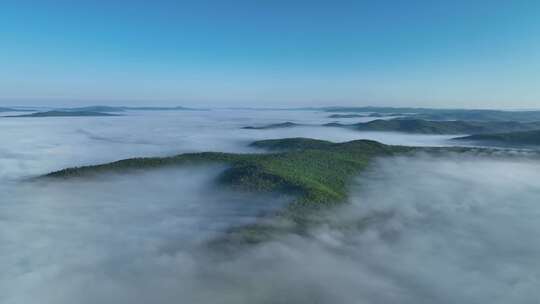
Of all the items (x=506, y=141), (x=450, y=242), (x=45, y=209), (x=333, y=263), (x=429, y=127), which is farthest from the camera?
(x=429, y=127)

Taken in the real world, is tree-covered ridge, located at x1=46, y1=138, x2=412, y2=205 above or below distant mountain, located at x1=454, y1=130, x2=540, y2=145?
below

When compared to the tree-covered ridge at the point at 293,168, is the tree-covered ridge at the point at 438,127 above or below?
above

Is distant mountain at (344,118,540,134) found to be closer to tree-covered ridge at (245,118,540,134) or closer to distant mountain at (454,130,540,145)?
tree-covered ridge at (245,118,540,134)

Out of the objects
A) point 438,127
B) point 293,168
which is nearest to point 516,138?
point 438,127

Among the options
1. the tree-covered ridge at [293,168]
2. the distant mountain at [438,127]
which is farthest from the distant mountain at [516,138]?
the tree-covered ridge at [293,168]

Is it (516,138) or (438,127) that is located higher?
(438,127)

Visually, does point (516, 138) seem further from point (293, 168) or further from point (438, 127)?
point (293, 168)

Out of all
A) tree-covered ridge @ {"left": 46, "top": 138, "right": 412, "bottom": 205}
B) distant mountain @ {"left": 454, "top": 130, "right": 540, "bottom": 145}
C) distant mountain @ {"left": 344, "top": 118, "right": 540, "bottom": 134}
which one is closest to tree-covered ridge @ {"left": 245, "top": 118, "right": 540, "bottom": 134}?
distant mountain @ {"left": 344, "top": 118, "right": 540, "bottom": 134}

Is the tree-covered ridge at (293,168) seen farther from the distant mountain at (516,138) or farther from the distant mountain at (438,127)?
the distant mountain at (438,127)

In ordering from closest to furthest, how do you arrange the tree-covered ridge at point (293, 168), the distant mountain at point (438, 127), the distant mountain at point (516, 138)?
the tree-covered ridge at point (293, 168) → the distant mountain at point (516, 138) → the distant mountain at point (438, 127)

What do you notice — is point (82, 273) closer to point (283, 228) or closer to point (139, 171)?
point (283, 228)

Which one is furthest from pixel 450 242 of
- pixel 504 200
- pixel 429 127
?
pixel 429 127
